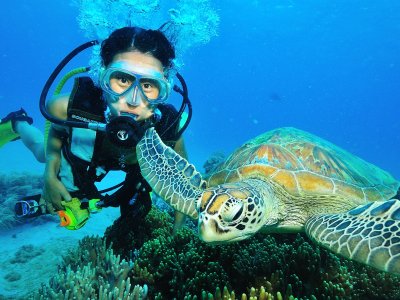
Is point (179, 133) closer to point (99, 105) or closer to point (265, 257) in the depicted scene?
point (99, 105)

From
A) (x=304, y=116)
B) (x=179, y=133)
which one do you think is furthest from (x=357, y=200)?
(x=304, y=116)

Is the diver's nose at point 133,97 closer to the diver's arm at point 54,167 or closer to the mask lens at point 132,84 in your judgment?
the mask lens at point 132,84

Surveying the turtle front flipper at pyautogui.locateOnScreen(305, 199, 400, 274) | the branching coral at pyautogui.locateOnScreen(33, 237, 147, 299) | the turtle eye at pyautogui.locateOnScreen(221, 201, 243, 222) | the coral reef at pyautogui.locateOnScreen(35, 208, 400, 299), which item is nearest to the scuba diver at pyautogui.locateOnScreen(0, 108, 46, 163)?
the branching coral at pyautogui.locateOnScreen(33, 237, 147, 299)

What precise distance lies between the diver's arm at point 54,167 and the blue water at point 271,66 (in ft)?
120

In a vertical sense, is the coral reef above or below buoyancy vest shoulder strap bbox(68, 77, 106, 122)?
below

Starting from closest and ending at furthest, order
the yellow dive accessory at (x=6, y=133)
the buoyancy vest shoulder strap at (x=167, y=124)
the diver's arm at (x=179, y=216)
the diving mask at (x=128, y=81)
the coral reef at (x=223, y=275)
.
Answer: the coral reef at (x=223, y=275)
the diving mask at (x=128, y=81)
the buoyancy vest shoulder strap at (x=167, y=124)
the diver's arm at (x=179, y=216)
the yellow dive accessory at (x=6, y=133)

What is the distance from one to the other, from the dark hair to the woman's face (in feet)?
0.22

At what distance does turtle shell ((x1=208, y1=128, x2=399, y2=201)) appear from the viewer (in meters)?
3.33

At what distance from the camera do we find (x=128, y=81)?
10.6 ft

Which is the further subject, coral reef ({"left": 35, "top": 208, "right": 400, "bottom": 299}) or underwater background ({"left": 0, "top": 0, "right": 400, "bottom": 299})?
underwater background ({"left": 0, "top": 0, "right": 400, "bottom": 299})

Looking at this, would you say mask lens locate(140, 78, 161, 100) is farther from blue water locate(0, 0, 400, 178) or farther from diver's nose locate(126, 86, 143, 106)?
blue water locate(0, 0, 400, 178)

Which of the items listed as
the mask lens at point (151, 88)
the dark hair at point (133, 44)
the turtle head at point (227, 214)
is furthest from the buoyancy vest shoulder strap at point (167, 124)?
the turtle head at point (227, 214)

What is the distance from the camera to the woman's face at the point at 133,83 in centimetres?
317

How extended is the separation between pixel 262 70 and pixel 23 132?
397 feet
